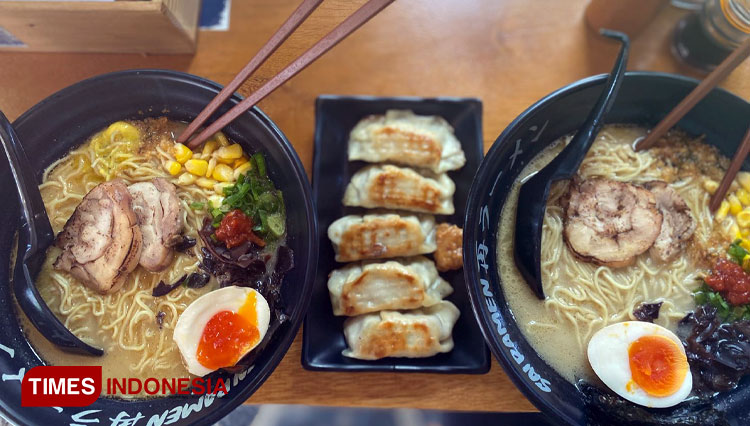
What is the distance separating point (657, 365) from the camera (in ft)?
6.36

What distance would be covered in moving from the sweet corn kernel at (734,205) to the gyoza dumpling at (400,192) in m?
1.28

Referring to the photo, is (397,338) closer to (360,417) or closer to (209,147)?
(360,417)

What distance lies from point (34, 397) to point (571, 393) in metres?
2.12

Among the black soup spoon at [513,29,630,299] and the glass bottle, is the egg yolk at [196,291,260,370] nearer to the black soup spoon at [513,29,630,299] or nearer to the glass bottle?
the black soup spoon at [513,29,630,299]

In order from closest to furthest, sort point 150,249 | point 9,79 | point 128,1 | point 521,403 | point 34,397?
point 34,397, point 150,249, point 128,1, point 521,403, point 9,79

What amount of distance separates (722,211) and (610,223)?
1.94 feet

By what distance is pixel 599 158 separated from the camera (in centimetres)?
227

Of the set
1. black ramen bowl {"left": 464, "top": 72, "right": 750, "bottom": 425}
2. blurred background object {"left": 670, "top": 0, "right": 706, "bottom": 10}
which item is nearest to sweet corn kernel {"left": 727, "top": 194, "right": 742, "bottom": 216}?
black ramen bowl {"left": 464, "top": 72, "right": 750, "bottom": 425}

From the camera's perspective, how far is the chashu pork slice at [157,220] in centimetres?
198

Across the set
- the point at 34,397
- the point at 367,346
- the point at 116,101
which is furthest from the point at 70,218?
the point at 367,346

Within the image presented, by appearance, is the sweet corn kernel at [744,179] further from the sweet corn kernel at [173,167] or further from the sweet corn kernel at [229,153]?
the sweet corn kernel at [173,167]

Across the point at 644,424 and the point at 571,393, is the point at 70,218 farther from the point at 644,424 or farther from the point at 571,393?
the point at 644,424

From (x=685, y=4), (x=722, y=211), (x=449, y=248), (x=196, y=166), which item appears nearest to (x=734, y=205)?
(x=722, y=211)

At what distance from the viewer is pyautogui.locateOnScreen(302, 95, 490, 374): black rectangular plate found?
2.18 m
